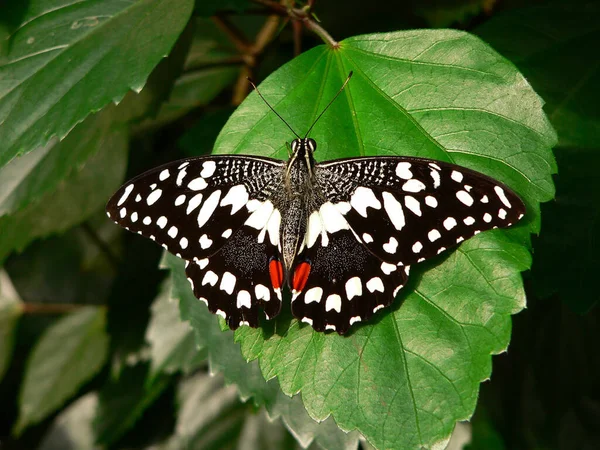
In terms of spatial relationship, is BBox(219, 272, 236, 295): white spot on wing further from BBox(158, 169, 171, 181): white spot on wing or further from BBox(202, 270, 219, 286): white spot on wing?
BBox(158, 169, 171, 181): white spot on wing

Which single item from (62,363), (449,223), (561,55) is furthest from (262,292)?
(62,363)

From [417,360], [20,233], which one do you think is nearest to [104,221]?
[20,233]

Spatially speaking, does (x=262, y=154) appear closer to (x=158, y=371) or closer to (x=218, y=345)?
(x=218, y=345)

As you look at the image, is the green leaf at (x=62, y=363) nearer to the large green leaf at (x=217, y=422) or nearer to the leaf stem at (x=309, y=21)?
the large green leaf at (x=217, y=422)

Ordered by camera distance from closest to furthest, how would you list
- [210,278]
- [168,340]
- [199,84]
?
1. [210,278]
2. [168,340]
3. [199,84]

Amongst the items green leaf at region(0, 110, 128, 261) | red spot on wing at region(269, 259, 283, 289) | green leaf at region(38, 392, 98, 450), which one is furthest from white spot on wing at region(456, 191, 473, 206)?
green leaf at region(38, 392, 98, 450)

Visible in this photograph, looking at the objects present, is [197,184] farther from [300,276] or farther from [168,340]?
[168,340]
